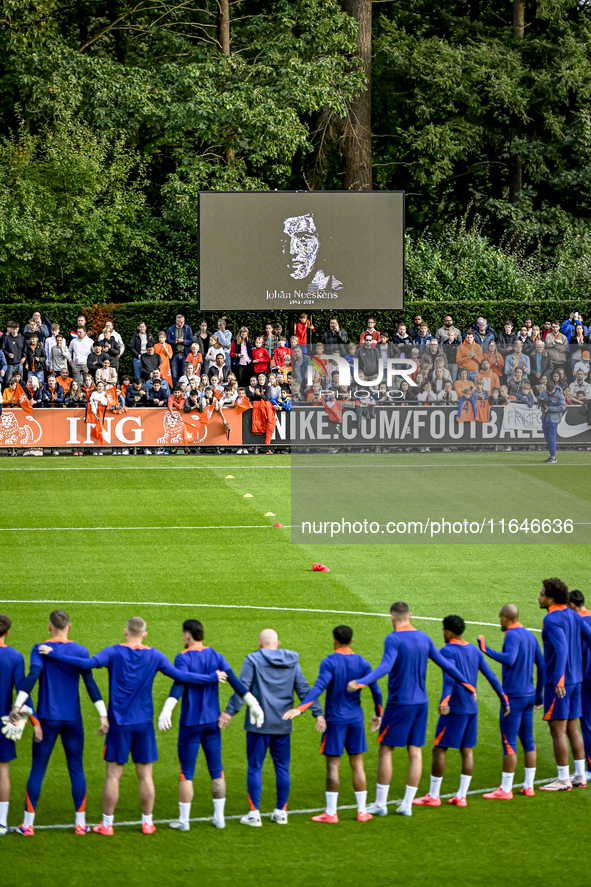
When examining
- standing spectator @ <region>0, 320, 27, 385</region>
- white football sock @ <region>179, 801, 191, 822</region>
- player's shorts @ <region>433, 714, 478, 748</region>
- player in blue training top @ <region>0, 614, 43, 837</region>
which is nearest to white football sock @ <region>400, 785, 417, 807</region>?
player's shorts @ <region>433, 714, 478, 748</region>

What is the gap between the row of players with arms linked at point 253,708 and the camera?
25.9 feet

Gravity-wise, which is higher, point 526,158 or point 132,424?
point 526,158

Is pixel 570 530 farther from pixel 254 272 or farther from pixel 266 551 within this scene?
pixel 254 272

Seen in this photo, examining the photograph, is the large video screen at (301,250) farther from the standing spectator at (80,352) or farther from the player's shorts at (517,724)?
the player's shorts at (517,724)

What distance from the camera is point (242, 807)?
8.52m

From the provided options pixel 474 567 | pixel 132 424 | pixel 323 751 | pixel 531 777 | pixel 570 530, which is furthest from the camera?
pixel 132 424

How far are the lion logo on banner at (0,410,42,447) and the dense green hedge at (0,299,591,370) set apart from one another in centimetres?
693

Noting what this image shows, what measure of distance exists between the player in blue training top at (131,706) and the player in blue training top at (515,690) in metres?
2.24

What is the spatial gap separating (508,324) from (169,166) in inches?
679

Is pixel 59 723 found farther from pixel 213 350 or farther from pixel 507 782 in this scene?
pixel 213 350

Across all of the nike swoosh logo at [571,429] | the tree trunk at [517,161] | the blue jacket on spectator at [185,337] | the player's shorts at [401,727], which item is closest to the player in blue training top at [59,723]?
the player's shorts at [401,727]

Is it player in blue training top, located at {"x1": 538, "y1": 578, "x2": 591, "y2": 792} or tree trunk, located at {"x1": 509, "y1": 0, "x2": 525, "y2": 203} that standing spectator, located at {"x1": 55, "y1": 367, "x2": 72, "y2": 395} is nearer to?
player in blue training top, located at {"x1": 538, "y1": 578, "x2": 591, "y2": 792}

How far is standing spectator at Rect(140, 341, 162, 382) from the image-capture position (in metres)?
29.1

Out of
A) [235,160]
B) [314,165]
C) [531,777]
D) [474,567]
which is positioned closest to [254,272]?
[235,160]
